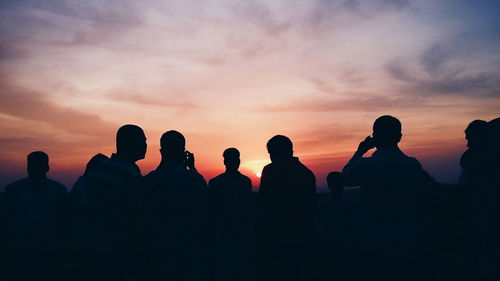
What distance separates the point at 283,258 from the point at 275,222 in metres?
0.38

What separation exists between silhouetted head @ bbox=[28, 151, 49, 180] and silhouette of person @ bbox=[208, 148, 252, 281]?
2.48 m

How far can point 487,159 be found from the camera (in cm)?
387

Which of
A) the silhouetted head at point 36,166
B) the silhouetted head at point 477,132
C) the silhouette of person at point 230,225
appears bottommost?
the silhouette of person at point 230,225

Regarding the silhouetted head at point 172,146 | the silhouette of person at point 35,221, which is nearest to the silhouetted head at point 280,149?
the silhouetted head at point 172,146

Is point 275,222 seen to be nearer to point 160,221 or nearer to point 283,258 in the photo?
point 283,258

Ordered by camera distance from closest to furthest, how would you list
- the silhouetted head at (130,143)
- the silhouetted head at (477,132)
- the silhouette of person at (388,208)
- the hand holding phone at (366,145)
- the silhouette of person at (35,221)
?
the silhouetted head at (130,143) → the silhouette of person at (388,208) → the hand holding phone at (366,145) → the silhouetted head at (477,132) → the silhouette of person at (35,221)

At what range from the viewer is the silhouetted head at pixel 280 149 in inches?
154

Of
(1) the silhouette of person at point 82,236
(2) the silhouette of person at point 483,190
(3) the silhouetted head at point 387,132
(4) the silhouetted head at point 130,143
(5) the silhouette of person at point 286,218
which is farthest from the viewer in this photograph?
(2) the silhouette of person at point 483,190

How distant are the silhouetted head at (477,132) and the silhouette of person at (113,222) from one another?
375cm

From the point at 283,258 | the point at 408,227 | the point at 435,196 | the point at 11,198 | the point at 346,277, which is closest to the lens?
the point at 408,227

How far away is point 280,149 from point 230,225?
A: 1673 millimetres

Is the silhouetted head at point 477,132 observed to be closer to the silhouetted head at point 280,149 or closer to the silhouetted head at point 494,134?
the silhouetted head at point 494,134

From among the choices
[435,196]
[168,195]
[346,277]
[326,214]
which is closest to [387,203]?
[168,195]

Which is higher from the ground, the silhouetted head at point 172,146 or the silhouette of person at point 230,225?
the silhouetted head at point 172,146
